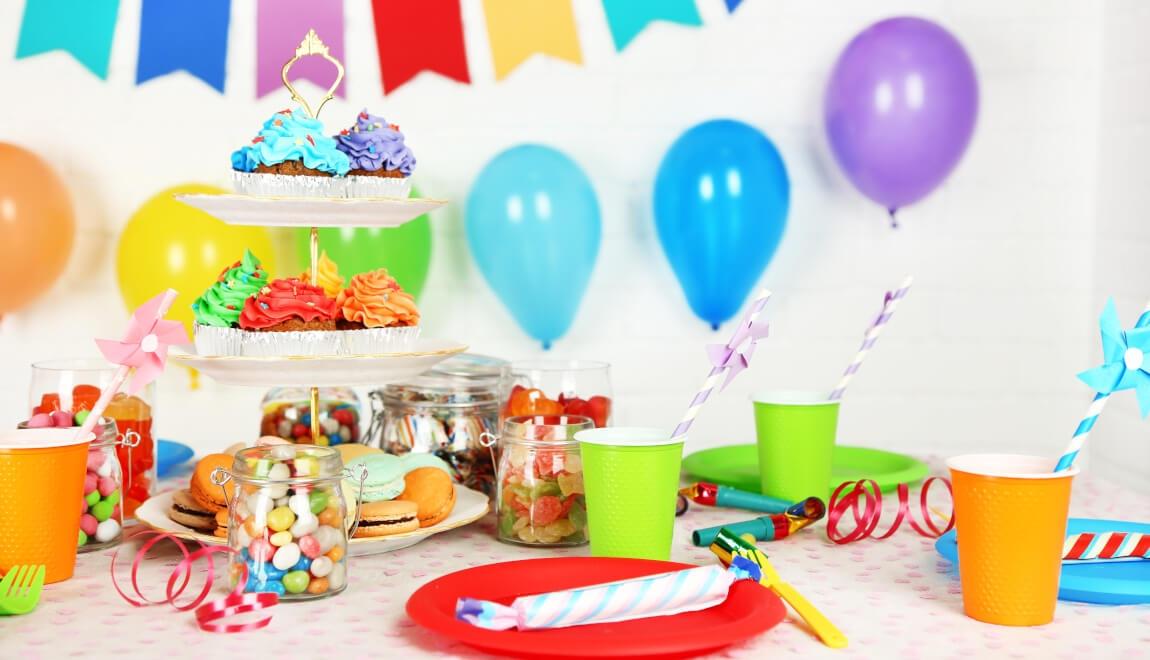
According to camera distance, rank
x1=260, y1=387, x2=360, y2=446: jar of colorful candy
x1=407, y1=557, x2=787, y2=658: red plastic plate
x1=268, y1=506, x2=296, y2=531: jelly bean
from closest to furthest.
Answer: x1=407, y1=557, x2=787, y2=658: red plastic plate, x1=268, y1=506, x2=296, y2=531: jelly bean, x1=260, y1=387, x2=360, y2=446: jar of colorful candy

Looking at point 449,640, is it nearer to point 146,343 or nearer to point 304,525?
point 304,525

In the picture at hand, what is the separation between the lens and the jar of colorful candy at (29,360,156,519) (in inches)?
55.3

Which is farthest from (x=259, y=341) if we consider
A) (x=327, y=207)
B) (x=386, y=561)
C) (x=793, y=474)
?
(x=793, y=474)

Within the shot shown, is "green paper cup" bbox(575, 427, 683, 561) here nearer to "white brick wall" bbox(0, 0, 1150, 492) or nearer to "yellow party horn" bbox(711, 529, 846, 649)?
"yellow party horn" bbox(711, 529, 846, 649)

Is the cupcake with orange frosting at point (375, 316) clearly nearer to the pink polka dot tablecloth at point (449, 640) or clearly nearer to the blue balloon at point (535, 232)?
the pink polka dot tablecloth at point (449, 640)

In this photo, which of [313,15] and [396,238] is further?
[313,15]

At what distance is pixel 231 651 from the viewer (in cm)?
96

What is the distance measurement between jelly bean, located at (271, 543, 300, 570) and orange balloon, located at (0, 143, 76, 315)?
1459 mm

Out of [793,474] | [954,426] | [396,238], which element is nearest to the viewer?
[793,474]

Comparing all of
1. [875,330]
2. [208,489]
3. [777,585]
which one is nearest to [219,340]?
[208,489]

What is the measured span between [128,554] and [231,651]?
0.37 m

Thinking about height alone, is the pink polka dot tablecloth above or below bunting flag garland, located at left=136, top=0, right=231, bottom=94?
below

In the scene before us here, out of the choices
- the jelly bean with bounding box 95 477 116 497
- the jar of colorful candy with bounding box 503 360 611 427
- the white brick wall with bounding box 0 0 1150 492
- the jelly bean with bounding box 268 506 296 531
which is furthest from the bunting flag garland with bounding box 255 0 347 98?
the jelly bean with bounding box 268 506 296 531

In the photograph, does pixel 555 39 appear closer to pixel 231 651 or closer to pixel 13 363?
pixel 13 363
